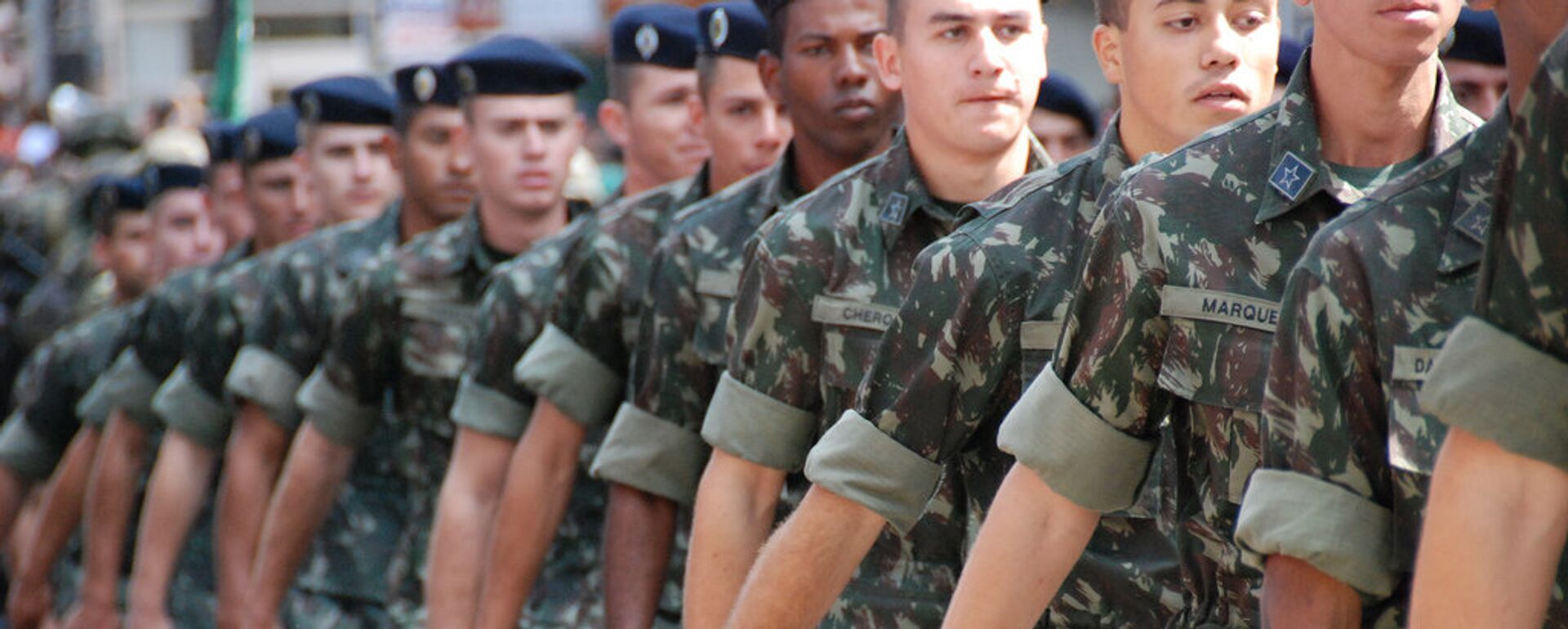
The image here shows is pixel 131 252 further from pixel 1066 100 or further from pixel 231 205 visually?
pixel 1066 100

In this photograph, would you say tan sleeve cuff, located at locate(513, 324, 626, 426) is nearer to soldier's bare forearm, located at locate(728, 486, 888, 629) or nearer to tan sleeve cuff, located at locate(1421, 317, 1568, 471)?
soldier's bare forearm, located at locate(728, 486, 888, 629)

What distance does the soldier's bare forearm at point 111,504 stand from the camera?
997cm

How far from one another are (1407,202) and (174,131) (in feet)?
39.9

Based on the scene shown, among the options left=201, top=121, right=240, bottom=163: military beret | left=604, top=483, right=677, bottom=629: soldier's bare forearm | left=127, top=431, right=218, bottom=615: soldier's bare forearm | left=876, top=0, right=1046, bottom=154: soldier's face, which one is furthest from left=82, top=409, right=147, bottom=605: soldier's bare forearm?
left=876, top=0, right=1046, bottom=154: soldier's face

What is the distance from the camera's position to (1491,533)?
2482 mm

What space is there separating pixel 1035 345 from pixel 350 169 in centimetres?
581

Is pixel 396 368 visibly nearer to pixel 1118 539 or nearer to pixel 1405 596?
pixel 1118 539

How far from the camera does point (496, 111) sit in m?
7.70

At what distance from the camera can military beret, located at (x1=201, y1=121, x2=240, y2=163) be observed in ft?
36.2

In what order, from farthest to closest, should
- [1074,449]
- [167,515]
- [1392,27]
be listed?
[167,515] < [1074,449] < [1392,27]

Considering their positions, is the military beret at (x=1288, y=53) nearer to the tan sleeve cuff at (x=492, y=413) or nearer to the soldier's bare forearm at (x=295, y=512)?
the tan sleeve cuff at (x=492, y=413)

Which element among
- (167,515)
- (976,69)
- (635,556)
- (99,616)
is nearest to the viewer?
(976,69)

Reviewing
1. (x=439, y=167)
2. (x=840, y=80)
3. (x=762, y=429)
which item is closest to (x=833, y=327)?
(x=762, y=429)

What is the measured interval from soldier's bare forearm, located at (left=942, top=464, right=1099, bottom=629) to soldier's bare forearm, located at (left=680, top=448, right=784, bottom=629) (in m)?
1.19
